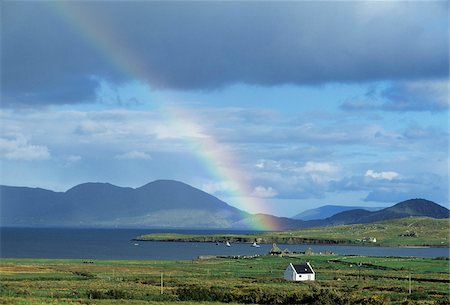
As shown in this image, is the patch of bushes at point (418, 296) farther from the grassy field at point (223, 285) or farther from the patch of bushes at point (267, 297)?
the patch of bushes at point (267, 297)

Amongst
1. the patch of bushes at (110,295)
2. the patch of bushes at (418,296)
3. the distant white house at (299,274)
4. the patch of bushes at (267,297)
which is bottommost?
the patch of bushes at (418,296)

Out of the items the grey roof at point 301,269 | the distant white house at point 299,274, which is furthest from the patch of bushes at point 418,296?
the grey roof at point 301,269

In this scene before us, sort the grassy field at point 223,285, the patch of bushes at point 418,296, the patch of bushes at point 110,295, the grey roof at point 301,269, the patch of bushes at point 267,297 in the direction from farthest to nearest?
1. the grey roof at point 301,269
2. the patch of bushes at point 418,296
3. the grassy field at point 223,285
4. the patch of bushes at point 110,295
5. the patch of bushes at point 267,297

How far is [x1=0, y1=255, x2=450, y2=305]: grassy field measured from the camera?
7362 centimetres

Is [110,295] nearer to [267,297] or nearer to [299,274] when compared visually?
[267,297]

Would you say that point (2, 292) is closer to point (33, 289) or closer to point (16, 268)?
point (33, 289)

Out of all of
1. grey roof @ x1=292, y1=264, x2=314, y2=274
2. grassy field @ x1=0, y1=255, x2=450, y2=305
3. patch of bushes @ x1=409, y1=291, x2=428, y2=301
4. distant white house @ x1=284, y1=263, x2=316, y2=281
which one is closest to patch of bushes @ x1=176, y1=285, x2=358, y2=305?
grassy field @ x1=0, y1=255, x2=450, y2=305

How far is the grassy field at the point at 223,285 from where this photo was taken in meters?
73.6

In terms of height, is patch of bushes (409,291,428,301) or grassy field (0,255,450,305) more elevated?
grassy field (0,255,450,305)

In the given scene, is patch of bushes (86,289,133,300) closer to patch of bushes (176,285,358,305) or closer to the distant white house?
patch of bushes (176,285,358,305)

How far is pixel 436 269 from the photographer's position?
130750 millimetres

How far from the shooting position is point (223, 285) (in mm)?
90562

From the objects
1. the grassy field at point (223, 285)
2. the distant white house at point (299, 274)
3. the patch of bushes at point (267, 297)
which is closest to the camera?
the patch of bushes at point (267, 297)

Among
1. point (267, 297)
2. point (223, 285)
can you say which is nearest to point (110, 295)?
point (267, 297)
